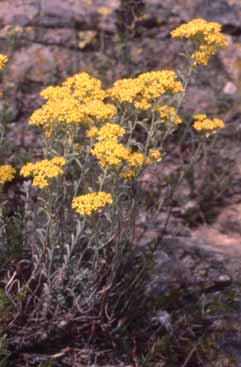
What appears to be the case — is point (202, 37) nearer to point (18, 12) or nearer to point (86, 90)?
point (86, 90)

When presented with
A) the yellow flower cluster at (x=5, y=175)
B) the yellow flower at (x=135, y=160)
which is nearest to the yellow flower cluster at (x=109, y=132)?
the yellow flower at (x=135, y=160)

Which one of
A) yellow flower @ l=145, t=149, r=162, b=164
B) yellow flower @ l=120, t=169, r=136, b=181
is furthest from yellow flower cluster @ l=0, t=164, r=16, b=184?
yellow flower @ l=145, t=149, r=162, b=164

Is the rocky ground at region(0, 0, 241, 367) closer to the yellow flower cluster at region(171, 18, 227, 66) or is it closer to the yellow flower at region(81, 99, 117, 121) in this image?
the yellow flower at region(81, 99, 117, 121)

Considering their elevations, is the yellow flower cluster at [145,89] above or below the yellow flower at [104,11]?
below

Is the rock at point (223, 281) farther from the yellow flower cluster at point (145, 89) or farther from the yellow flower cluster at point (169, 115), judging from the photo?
the yellow flower cluster at point (145, 89)

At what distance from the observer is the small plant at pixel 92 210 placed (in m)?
2.89

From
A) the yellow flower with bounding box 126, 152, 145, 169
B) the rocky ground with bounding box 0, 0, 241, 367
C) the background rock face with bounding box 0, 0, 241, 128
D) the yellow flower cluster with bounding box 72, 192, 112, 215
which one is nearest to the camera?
the yellow flower cluster with bounding box 72, 192, 112, 215

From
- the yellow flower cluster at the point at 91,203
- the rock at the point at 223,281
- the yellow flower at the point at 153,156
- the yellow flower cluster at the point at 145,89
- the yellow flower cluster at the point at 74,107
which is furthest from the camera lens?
the rock at the point at 223,281

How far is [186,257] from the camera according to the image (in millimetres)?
4055

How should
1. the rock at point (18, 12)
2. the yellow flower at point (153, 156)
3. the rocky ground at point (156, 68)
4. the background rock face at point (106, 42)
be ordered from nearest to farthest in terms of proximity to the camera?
1. the yellow flower at point (153, 156)
2. the rocky ground at point (156, 68)
3. the background rock face at point (106, 42)
4. the rock at point (18, 12)

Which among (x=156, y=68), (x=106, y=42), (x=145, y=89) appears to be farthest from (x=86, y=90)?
(x=106, y=42)

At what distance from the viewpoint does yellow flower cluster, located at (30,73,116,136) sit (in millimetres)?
2811

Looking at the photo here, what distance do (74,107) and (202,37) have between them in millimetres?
891

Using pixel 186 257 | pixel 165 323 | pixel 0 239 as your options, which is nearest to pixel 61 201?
pixel 0 239
